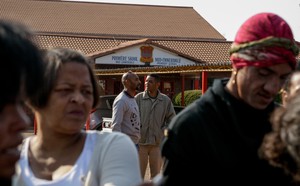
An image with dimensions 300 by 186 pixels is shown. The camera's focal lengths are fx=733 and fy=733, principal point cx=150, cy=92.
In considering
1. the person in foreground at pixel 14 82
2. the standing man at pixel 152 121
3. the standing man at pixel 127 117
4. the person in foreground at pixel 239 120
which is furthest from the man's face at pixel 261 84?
the standing man at pixel 152 121

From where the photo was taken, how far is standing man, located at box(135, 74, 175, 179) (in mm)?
10375

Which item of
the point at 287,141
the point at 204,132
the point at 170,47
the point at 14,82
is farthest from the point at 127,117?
the point at 170,47

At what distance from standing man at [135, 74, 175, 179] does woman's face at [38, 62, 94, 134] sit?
7213 mm

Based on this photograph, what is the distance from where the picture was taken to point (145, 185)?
198cm

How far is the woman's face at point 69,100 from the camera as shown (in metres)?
3.09

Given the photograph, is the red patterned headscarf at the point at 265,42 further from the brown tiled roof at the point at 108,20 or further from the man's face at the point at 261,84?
the brown tiled roof at the point at 108,20

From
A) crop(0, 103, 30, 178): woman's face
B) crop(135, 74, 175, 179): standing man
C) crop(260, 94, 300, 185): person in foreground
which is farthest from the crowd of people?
crop(135, 74, 175, 179): standing man

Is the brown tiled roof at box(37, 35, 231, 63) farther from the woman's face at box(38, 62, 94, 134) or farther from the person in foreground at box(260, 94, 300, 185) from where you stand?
the person in foreground at box(260, 94, 300, 185)

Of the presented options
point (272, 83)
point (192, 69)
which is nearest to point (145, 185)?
point (272, 83)

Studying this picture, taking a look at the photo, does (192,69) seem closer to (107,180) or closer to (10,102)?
(107,180)

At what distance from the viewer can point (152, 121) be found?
10.6 meters

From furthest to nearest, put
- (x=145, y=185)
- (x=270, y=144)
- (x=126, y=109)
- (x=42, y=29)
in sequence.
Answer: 1. (x=42, y=29)
2. (x=126, y=109)
3. (x=270, y=144)
4. (x=145, y=185)

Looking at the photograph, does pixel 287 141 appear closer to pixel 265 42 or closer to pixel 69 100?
pixel 265 42

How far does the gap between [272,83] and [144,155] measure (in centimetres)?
767
